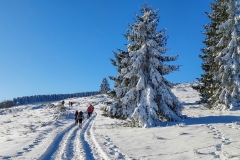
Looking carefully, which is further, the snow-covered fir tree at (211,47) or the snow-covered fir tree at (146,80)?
the snow-covered fir tree at (211,47)

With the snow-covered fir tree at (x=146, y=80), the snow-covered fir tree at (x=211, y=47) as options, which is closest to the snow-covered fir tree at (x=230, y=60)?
the snow-covered fir tree at (x=211, y=47)

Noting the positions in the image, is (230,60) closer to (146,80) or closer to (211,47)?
(211,47)

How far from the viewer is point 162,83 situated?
1673cm

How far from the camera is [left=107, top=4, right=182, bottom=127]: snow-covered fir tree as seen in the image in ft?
51.9

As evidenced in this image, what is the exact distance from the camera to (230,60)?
20062 mm

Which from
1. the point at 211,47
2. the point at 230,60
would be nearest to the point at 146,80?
the point at 230,60

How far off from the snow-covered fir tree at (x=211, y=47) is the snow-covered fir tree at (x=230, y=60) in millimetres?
714

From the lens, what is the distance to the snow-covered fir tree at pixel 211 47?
21594mm

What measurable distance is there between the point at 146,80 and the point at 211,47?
434 inches

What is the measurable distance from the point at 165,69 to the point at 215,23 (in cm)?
1059

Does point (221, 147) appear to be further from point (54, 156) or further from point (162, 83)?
point (162, 83)

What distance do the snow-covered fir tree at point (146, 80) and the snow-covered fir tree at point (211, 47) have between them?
7.42 meters

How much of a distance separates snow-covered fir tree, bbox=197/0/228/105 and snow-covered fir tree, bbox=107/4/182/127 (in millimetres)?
7417

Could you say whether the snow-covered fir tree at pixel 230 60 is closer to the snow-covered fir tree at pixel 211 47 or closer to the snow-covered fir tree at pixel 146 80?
the snow-covered fir tree at pixel 211 47
